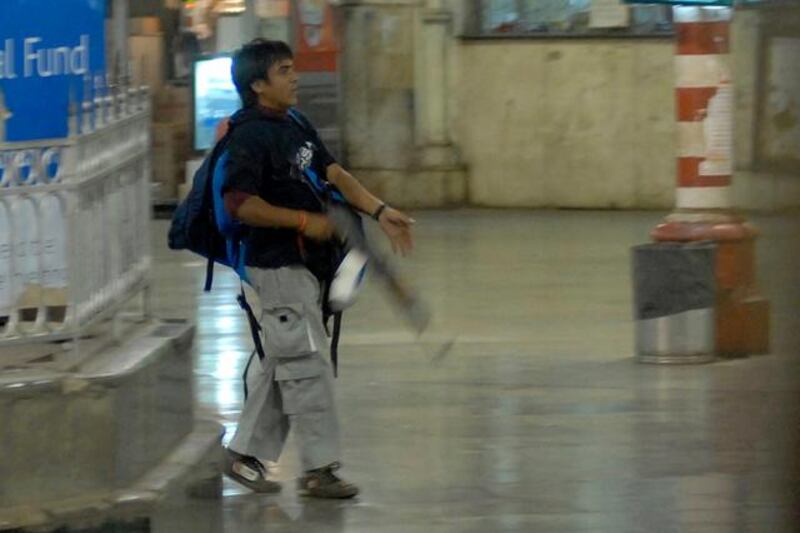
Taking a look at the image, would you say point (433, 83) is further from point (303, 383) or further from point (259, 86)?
point (303, 383)

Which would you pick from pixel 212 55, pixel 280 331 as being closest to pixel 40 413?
pixel 280 331

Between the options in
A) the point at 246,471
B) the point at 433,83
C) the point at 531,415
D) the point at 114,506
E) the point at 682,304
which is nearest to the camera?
the point at 114,506

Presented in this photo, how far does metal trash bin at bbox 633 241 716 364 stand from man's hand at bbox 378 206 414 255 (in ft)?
10.3

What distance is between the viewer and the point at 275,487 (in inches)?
270

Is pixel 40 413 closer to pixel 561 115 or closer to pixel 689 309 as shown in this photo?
pixel 689 309

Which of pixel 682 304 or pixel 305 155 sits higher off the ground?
pixel 305 155

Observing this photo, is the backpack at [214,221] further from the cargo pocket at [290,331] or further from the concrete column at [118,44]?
the concrete column at [118,44]

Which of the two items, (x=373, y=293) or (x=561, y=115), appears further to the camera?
(x=561, y=115)

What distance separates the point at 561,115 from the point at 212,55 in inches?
133

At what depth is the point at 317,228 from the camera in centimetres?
638

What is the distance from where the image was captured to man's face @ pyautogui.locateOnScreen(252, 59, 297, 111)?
6629 mm

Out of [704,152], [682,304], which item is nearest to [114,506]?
[682,304]

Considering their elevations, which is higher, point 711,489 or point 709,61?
point 709,61

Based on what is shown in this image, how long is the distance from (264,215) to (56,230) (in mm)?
1032
